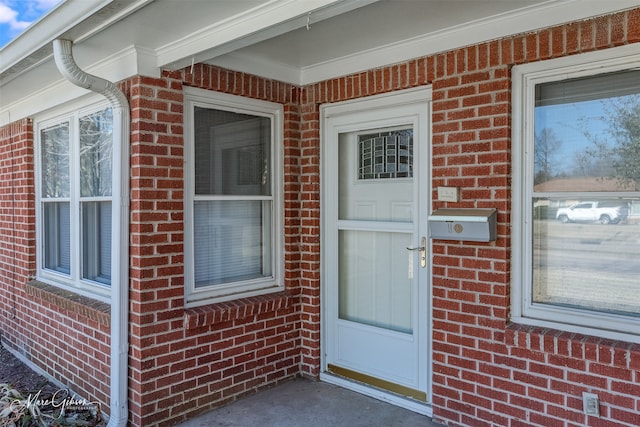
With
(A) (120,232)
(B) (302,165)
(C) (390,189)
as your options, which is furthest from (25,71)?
(C) (390,189)

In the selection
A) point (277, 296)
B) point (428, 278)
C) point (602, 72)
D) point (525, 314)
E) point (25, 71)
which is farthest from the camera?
point (277, 296)

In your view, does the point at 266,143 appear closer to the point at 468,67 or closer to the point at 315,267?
the point at 315,267

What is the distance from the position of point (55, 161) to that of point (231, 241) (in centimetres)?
202

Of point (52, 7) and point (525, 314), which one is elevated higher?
point (52, 7)

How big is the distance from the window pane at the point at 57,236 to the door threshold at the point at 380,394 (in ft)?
8.44

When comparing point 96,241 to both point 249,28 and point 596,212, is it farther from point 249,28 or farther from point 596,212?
point 596,212

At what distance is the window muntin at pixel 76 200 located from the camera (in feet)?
12.4

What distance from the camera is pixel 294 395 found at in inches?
148

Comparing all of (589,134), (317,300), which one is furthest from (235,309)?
(589,134)

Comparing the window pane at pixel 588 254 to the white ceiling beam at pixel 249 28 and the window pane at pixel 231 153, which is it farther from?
the window pane at pixel 231 153

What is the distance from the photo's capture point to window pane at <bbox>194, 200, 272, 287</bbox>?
11.9 ft

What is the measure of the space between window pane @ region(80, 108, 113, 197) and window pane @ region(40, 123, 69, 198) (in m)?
0.39

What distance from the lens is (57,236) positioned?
4.52 m

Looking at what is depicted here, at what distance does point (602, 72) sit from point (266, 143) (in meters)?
2.45
